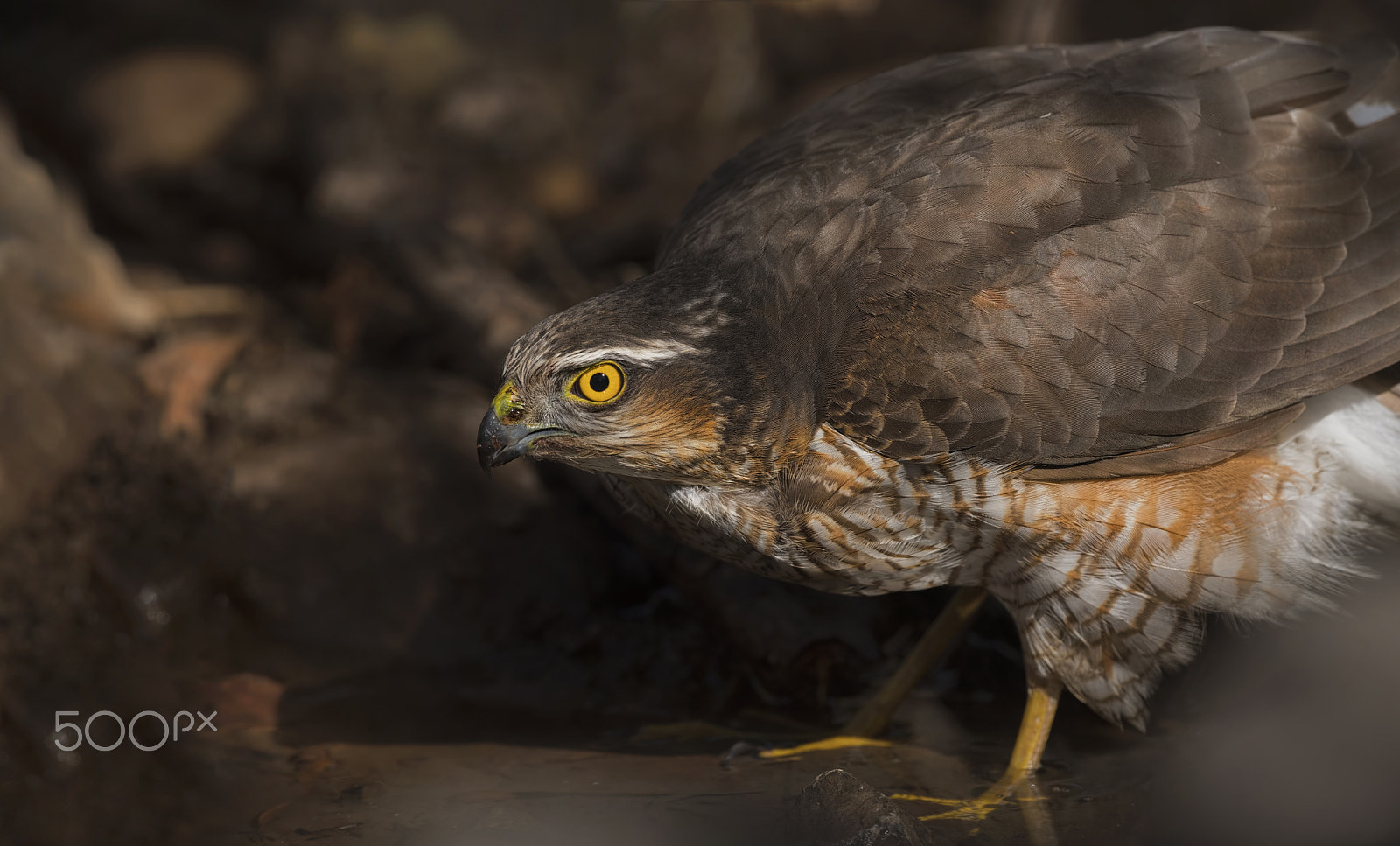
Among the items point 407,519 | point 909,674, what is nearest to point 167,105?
point 407,519

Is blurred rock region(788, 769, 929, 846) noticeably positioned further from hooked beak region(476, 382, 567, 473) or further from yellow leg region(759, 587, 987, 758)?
hooked beak region(476, 382, 567, 473)

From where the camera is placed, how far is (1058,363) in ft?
12.6

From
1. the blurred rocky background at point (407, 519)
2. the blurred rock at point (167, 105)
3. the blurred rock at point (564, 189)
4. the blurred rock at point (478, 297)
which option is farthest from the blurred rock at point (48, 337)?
the blurred rock at point (564, 189)

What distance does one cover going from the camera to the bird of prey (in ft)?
12.6

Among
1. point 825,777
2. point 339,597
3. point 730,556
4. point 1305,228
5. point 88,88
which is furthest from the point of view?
point 88,88

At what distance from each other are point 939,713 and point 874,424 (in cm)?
172

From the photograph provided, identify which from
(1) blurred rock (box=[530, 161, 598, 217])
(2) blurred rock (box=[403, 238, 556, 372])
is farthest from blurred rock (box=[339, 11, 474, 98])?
(2) blurred rock (box=[403, 238, 556, 372])

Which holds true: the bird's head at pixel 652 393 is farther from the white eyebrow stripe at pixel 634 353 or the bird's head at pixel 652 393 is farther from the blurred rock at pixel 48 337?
the blurred rock at pixel 48 337

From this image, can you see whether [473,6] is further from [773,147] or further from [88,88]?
[773,147]

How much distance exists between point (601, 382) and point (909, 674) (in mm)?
1904

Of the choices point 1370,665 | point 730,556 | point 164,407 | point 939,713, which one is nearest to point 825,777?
point 730,556

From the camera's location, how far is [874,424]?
3828 millimetres

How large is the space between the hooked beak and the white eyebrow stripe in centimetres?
22

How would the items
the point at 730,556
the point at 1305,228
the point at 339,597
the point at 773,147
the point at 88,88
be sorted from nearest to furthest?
the point at 1305,228, the point at 730,556, the point at 773,147, the point at 339,597, the point at 88,88
